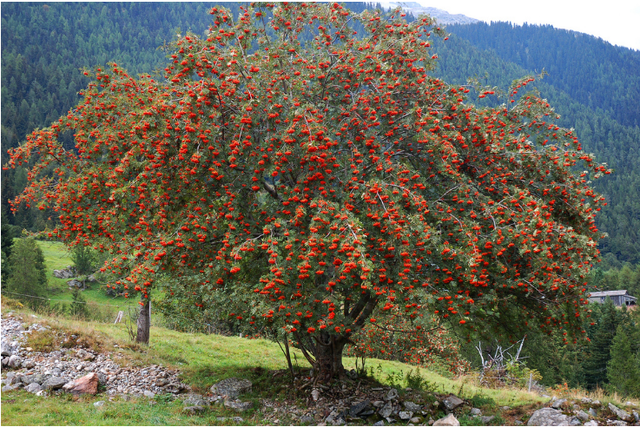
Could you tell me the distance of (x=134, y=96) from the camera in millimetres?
11680

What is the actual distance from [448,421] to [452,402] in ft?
3.92

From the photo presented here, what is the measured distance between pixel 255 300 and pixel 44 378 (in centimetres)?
533

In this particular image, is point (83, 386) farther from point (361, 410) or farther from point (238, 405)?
point (361, 410)

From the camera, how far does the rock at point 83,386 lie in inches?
368

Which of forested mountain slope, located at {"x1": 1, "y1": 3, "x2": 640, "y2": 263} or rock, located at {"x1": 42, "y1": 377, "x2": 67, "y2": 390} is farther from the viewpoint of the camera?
forested mountain slope, located at {"x1": 1, "y1": 3, "x2": 640, "y2": 263}

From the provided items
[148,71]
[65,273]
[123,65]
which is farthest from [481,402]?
[123,65]

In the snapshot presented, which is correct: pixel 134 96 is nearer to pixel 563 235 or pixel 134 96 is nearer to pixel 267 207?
pixel 267 207

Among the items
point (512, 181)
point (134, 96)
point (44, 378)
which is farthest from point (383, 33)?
point (44, 378)

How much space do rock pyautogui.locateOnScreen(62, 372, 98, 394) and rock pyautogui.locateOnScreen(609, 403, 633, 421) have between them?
9.96 m

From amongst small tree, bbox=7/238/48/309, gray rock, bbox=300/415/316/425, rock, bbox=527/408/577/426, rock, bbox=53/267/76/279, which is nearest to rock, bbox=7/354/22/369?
gray rock, bbox=300/415/316/425

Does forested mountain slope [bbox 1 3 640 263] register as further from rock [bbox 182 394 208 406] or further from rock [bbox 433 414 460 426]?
rock [bbox 433 414 460 426]

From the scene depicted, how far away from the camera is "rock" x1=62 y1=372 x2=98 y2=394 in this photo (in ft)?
30.7

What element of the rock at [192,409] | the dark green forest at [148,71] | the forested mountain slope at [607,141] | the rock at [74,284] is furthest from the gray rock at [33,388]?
the forested mountain slope at [607,141]

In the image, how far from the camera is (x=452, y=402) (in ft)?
31.8
